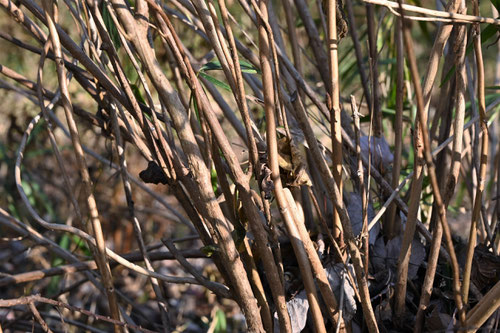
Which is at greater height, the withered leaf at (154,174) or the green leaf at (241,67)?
the green leaf at (241,67)

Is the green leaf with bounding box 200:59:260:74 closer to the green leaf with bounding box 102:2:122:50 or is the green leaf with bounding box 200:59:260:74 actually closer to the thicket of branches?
the thicket of branches

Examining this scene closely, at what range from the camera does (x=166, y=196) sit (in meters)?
2.21

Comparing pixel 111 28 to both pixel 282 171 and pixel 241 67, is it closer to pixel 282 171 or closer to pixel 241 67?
pixel 241 67

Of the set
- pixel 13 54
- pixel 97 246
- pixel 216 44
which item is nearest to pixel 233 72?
pixel 216 44

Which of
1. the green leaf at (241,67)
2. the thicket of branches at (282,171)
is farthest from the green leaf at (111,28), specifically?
the green leaf at (241,67)

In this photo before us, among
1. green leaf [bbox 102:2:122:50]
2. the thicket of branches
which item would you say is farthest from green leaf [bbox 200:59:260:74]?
green leaf [bbox 102:2:122:50]

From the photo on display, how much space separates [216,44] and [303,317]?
31cm

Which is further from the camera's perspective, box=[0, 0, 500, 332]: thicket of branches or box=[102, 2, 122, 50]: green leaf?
box=[102, 2, 122, 50]: green leaf

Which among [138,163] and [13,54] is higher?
[13,54]

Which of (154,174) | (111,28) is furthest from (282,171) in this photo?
(111,28)

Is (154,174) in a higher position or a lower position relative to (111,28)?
lower

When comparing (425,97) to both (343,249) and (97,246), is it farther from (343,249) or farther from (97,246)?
(97,246)

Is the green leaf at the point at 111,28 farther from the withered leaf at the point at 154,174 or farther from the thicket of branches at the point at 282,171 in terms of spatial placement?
the withered leaf at the point at 154,174

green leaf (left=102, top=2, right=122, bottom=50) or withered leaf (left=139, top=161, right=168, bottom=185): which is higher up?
green leaf (left=102, top=2, right=122, bottom=50)
